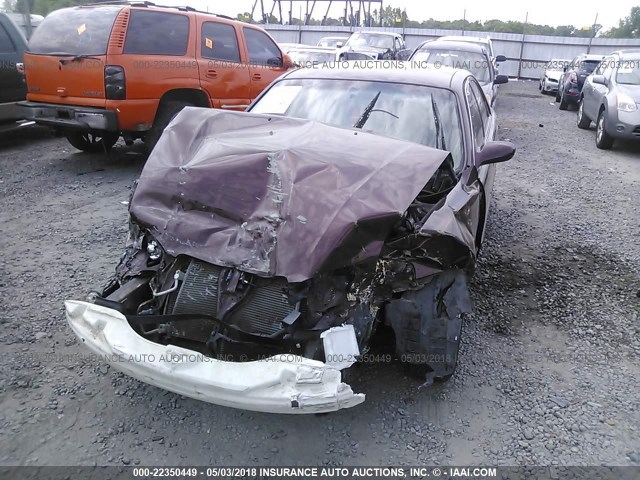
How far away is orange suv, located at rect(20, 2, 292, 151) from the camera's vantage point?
609 centimetres

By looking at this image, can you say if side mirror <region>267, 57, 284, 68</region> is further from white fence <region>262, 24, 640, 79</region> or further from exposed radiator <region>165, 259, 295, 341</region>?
white fence <region>262, 24, 640, 79</region>

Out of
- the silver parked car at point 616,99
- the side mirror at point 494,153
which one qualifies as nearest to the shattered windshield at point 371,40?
the silver parked car at point 616,99

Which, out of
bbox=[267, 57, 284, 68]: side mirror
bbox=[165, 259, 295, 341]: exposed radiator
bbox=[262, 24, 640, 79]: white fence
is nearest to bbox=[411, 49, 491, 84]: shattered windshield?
bbox=[267, 57, 284, 68]: side mirror

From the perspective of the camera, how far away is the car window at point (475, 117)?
3.78 meters

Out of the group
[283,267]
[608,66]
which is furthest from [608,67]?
[283,267]

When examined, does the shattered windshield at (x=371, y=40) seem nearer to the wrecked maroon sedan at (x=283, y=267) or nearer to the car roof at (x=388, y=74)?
the car roof at (x=388, y=74)

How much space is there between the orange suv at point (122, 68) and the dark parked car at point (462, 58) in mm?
4486

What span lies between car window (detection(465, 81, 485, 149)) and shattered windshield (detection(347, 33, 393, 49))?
42.1 feet

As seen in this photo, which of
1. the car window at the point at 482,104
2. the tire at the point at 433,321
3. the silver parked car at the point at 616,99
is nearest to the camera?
the tire at the point at 433,321

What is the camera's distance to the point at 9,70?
752 centimetres

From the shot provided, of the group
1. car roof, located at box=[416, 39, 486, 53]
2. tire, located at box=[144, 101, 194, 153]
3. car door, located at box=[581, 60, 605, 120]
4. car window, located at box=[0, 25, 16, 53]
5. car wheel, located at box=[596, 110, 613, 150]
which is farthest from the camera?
car roof, located at box=[416, 39, 486, 53]

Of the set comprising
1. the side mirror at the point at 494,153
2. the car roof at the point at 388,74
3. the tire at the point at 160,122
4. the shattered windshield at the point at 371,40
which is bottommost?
the tire at the point at 160,122

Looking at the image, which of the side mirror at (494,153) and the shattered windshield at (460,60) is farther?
the shattered windshield at (460,60)

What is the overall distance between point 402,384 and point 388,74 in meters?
2.40
